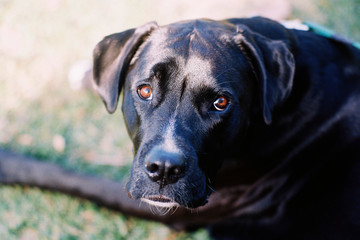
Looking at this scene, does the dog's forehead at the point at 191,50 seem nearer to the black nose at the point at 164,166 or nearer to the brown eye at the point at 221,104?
the brown eye at the point at 221,104

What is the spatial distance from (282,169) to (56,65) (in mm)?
3003

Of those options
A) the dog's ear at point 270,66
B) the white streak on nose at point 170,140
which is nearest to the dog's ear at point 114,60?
the white streak on nose at point 170,140

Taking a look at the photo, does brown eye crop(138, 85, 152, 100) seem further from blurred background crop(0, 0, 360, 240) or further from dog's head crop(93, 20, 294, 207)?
blurred background crop(0, 0, 360, 240)

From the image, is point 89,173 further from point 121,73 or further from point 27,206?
point 121,73

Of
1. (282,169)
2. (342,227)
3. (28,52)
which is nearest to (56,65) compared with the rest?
(28,52)

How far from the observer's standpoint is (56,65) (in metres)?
4.63

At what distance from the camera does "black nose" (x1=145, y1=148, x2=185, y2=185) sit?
83.4 inches

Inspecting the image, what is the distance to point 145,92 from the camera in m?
2.42

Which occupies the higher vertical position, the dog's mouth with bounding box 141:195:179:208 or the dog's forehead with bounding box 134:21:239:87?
the dog's forehead with bounding box 134:21:239:87

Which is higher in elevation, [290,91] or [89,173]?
[290,91]

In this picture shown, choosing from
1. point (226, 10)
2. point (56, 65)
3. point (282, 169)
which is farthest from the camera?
point (226, 10)

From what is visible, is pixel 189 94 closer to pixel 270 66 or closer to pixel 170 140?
pixel 170 140

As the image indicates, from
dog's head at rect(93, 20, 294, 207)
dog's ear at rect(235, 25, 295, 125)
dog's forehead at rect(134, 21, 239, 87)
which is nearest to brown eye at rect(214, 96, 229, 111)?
dog's head at rect(93, 20, 294, 207)

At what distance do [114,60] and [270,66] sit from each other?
1.04m
